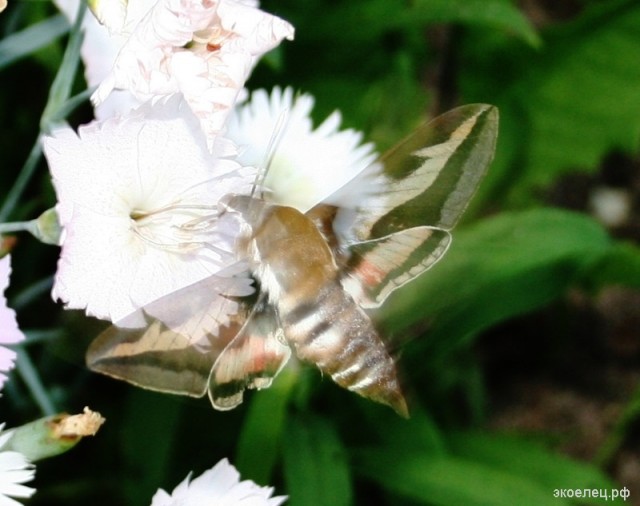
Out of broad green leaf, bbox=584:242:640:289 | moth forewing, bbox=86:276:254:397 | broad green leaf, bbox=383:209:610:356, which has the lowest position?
broad green leaf, bbox=584:242:640:289

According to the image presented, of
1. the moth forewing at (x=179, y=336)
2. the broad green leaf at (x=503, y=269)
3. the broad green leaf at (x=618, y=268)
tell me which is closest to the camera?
the moth forewing at (x=179, y=336)

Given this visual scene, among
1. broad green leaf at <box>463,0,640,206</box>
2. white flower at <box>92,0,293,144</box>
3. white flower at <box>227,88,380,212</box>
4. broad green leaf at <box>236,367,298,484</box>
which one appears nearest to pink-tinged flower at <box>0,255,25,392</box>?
white flower at <box>92,0,293,144</box>

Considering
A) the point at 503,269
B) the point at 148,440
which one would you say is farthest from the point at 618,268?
the point at 148,440

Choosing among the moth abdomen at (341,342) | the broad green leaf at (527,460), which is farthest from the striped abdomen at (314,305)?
the broad green leaf at (527,460)

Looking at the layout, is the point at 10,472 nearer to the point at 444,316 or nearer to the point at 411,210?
the point at 411,210

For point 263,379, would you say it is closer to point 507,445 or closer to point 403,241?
point 403,241

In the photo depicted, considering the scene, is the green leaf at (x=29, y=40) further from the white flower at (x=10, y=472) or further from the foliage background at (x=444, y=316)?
the white flower at (x=10, y=472)

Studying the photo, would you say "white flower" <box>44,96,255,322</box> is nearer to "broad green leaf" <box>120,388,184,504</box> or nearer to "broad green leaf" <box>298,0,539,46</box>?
"broad green leaf" <box>120,388,184,504</box>

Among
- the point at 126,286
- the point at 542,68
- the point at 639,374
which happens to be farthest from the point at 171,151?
the point at 639,374
